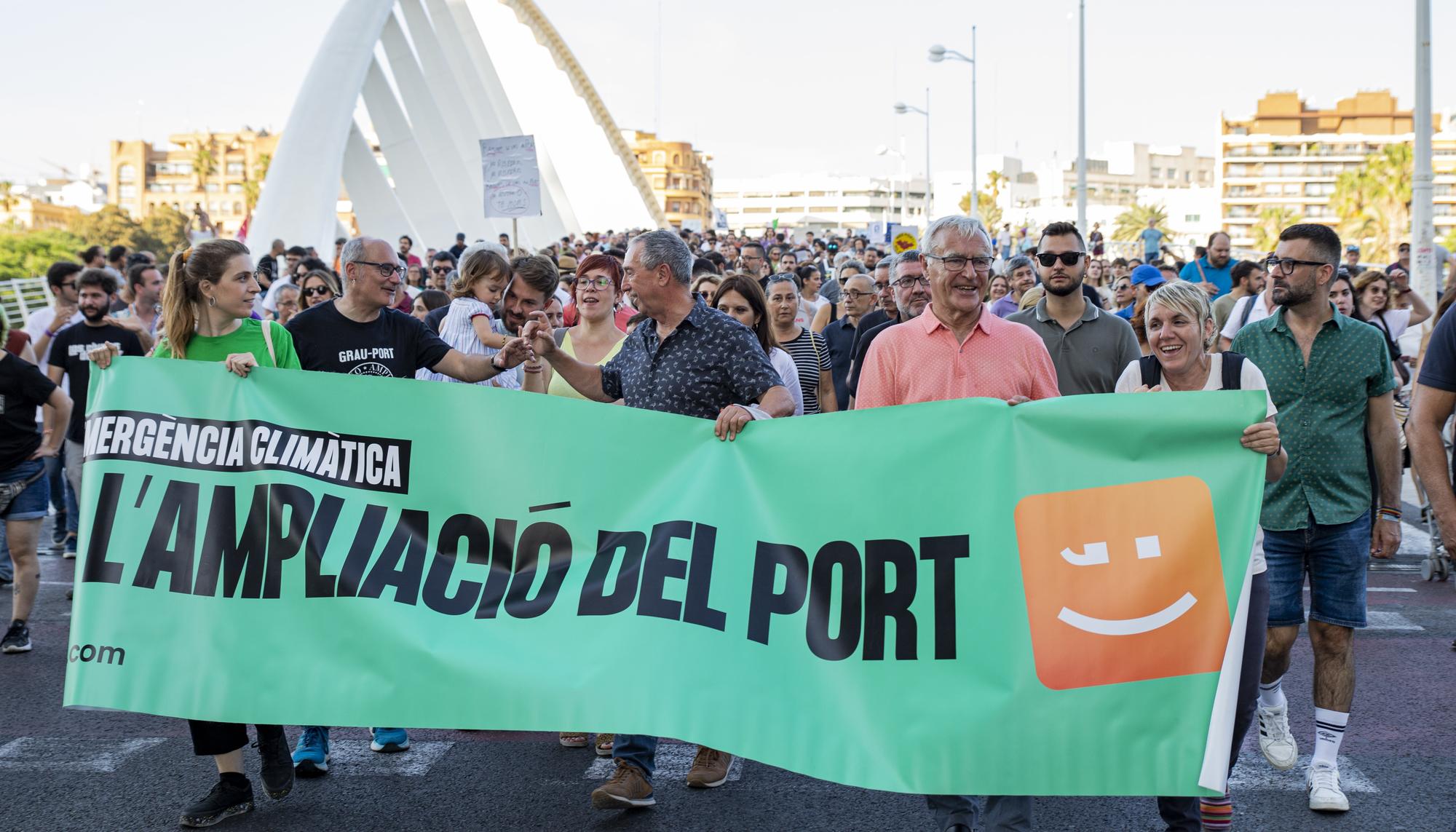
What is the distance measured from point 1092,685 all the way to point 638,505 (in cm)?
158

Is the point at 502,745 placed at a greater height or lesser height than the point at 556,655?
lesser

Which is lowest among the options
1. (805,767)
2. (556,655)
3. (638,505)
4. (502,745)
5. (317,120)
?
(502,745)

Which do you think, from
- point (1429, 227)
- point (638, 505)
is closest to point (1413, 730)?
point (638, 505)

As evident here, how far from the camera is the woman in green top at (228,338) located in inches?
197

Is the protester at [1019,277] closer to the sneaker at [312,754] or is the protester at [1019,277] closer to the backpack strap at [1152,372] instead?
the backpack strap at [1152,372]

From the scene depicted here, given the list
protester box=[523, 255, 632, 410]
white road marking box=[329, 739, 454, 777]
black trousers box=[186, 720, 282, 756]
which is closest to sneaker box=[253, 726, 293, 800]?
black trousers box=[186, 720, 282, 756]

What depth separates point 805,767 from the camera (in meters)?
4.21

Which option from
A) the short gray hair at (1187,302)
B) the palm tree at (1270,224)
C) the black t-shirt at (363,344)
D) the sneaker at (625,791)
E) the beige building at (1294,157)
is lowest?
the sneaker at (625,791)

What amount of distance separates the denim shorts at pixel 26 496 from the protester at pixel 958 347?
498cm

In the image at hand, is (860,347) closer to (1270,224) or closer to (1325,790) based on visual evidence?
(1325,790)

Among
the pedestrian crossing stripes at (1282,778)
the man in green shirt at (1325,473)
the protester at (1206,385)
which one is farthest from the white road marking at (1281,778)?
the protester at (1206,385)

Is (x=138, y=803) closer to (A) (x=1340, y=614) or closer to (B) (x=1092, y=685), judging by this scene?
(B) (x=1092, y=685)

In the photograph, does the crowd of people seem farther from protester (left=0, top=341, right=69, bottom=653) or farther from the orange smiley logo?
protester (left=0, top=341, right=69, bottom=653)

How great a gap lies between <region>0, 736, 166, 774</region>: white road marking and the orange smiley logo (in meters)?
3.76
